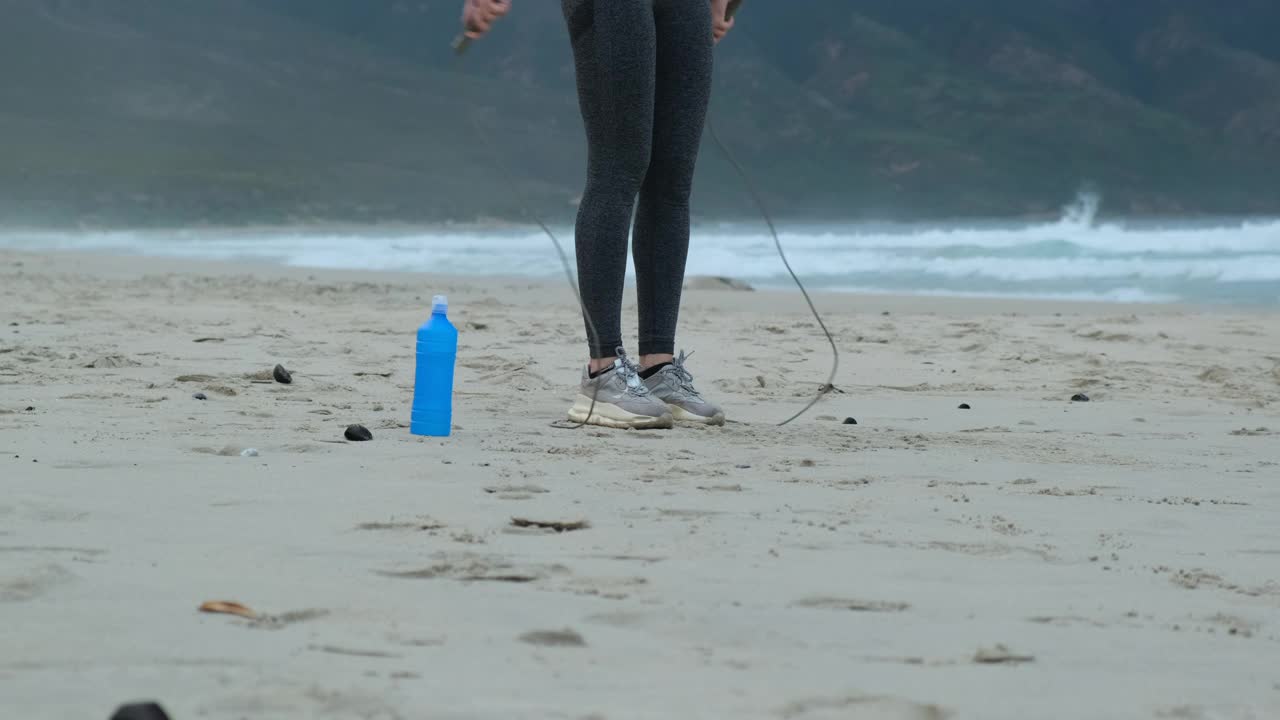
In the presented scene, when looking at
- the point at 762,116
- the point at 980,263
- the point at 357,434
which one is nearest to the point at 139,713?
the point at 357,434

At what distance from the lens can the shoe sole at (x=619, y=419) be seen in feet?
10.4

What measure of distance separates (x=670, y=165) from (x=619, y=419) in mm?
624

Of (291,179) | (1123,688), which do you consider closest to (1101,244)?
(1123,688)

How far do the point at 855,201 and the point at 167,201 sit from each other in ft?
203

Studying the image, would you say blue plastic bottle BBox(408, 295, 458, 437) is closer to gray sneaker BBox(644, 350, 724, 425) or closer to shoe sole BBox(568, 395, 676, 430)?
shoe sole BBox(568, 395, 676, 430)

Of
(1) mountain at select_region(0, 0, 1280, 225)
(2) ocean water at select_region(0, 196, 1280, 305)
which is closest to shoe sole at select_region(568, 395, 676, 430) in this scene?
(2) ocean water at select_region(0, 196, 1280, 305)

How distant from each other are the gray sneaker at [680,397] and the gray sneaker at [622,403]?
0.07m

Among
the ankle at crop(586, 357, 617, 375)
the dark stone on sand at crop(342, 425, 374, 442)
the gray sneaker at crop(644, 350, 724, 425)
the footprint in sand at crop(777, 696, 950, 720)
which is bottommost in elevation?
the footprint in sand at crop(777, 696, 950, 720)

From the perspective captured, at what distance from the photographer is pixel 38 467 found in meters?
2.39

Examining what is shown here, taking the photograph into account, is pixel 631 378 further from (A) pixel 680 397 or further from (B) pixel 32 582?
(B) pixel 32 582

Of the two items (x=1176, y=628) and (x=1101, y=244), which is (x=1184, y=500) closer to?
(x=1176, y=628)

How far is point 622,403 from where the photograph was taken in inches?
125

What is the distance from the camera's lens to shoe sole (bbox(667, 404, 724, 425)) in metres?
3.27

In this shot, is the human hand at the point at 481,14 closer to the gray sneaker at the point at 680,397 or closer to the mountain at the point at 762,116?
the gray sneaker at the point at 680,397
